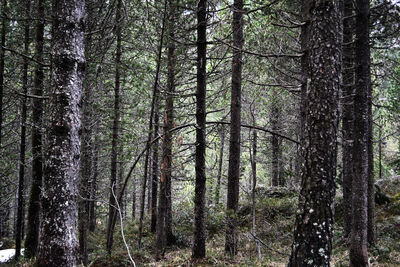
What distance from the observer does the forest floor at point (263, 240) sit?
7.52 m

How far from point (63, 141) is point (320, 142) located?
3.66 metres

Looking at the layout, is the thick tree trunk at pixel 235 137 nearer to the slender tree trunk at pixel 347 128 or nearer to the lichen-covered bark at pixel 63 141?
the slender tree trunk at pixel 347 128

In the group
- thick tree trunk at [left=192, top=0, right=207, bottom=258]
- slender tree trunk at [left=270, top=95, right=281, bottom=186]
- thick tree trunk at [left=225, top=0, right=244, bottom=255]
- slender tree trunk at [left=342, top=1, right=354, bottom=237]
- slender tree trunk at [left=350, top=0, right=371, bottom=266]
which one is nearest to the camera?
slender tree trunk at [left=350, top=0, right=371, bottom=266]

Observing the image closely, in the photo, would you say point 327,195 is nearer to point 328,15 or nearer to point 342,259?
point 328,15

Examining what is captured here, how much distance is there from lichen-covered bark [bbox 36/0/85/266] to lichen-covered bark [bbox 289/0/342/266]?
3.23 metres

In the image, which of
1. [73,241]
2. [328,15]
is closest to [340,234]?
[328,15]

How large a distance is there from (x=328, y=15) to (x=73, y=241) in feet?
16.0

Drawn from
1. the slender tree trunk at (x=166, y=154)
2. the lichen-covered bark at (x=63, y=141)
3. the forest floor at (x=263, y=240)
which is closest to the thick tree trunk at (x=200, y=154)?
the forest floor at (x=263, y=240)

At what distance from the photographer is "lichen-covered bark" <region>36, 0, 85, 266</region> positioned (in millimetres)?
3553

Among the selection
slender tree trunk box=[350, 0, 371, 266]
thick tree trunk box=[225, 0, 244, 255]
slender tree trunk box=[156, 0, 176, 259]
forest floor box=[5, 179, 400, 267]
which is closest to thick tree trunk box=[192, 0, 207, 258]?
forest floor box=[5, 179, 400, 267]

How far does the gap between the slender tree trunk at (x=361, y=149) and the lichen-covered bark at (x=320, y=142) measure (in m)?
3.50

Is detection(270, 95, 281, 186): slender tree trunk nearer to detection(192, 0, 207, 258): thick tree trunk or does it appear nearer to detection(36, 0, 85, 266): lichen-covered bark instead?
detection(192, 0, 207, 258): thick tree trunk

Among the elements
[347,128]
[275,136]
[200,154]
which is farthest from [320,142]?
[275,136]

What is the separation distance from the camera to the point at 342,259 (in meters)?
8.20
